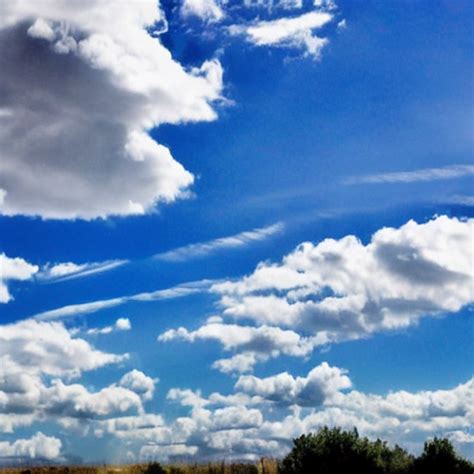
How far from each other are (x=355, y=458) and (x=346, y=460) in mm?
466

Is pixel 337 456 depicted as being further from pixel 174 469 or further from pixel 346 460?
pixel 174 469

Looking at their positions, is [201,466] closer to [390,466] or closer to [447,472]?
[390,466]

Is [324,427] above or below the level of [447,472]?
above

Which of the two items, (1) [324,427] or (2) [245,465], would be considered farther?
(2) [245,465]

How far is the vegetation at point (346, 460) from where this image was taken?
103 ft

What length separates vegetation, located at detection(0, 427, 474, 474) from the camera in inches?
1233

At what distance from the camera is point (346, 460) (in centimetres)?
3145

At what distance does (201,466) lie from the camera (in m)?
35.0

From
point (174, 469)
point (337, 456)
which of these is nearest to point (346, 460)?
point (337, 456)

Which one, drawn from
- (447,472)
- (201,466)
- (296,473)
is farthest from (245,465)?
(447,472)

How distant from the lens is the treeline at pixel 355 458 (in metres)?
31.3

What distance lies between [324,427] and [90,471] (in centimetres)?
1183

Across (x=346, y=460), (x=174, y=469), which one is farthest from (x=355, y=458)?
(x=174, y=469)

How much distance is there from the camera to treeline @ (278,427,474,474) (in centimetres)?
3134
